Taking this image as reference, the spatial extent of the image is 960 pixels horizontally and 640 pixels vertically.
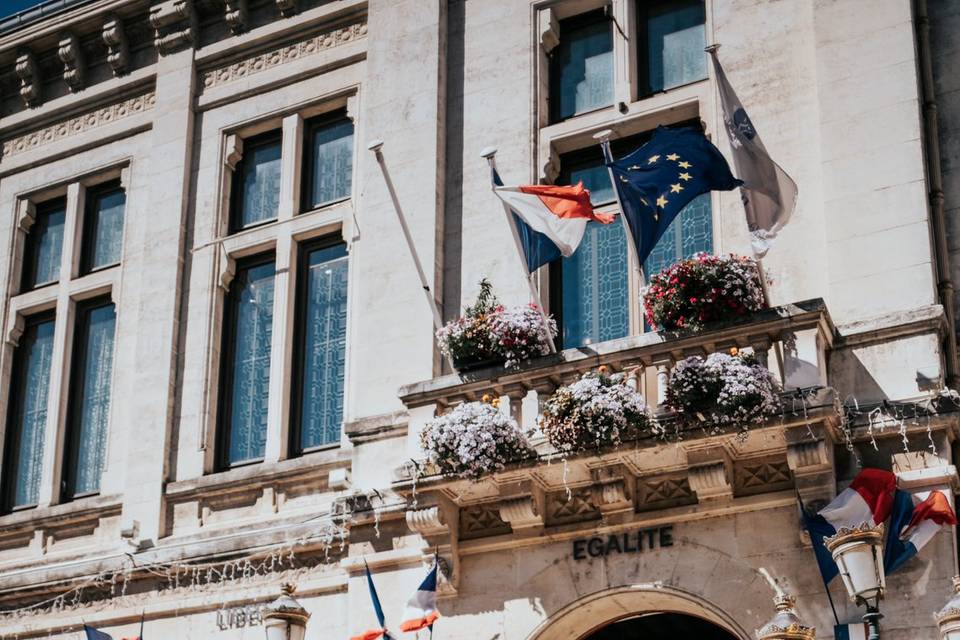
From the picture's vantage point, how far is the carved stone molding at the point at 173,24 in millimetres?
22406

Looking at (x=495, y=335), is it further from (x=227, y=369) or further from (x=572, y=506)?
(x=227, y=369)

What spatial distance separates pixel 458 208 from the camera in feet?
62.7

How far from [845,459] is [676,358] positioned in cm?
190

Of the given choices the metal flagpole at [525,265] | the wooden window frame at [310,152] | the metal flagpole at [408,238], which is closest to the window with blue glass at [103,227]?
the wooden window frame at [310,152]

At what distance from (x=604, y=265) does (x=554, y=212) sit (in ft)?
6.40

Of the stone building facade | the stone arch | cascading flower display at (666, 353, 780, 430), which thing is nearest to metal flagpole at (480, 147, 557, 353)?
the stone building facade

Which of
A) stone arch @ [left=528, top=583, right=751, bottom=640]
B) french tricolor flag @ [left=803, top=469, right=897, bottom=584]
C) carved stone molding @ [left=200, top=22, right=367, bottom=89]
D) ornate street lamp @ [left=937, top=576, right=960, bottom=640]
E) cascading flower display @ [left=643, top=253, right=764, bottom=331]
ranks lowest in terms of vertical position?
ornate street lamp @ [left=937, top=576, right=960, bottom=640]

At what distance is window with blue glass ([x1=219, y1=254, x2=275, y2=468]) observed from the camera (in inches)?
782

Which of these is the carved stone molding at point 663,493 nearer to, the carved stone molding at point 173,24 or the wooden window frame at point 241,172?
the wooden window frame at point 241,172

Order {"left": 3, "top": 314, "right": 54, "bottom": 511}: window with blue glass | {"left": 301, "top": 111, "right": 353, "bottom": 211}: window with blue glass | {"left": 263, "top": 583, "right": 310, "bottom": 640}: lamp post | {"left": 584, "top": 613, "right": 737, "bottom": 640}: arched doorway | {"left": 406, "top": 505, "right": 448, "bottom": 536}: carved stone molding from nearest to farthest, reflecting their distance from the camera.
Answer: {"left": 263, "top": 583, "right": 310, "bottom": 640}: lamp post < {"left": 406, "top": 505, "right": 448, "bottom": 536}: carved stone molding < {"left": 584, "top": 613, "right": 737, "bottom": 640}: arched doorway < {"left": 301, "top": 111, "right": 353, "bottom": 211}: window with blue glass < {"left": 3, "top": 314, "right": 54, "bottom": 511}: window with blue glass

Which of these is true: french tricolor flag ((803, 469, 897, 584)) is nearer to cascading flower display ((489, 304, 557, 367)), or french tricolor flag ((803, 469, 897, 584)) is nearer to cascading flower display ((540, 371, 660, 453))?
cascading flower display ((540, 371, 660, 453))

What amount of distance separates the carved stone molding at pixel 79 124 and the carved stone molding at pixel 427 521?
898 centimetres

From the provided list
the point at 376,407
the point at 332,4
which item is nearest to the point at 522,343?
the point at 376,407

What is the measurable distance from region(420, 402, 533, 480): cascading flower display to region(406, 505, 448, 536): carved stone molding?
0.60 m
